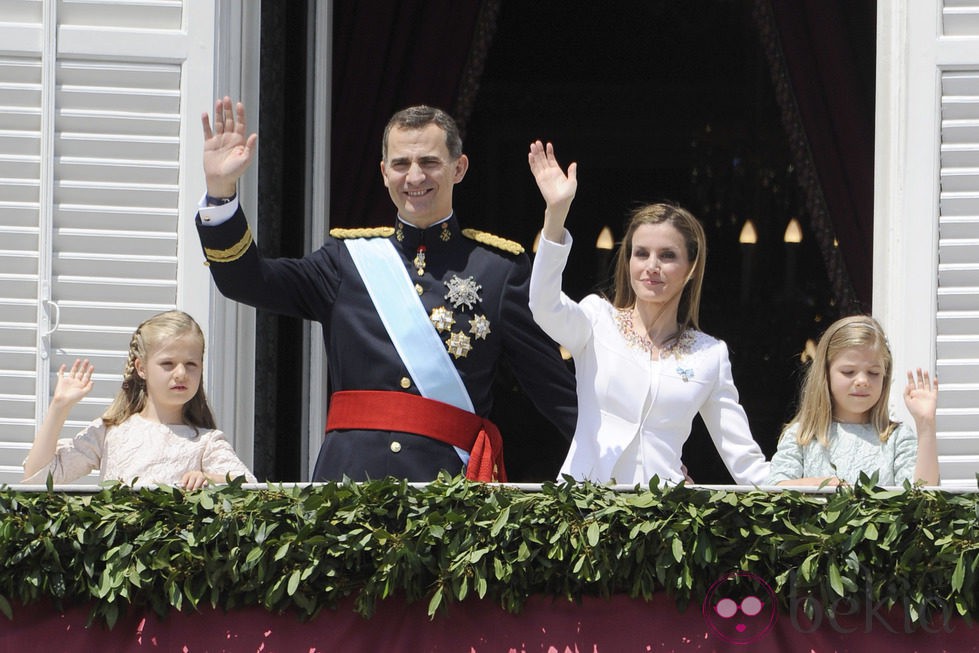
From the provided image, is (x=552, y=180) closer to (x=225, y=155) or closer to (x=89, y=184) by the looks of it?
(x=225, y=155)

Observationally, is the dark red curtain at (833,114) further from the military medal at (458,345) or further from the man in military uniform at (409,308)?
the military medal at (458,345)

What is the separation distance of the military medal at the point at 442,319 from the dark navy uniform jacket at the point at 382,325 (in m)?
0.01

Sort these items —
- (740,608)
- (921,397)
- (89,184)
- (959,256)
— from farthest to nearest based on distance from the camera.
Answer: (89,184), (959,256), (921,397), (740,608)

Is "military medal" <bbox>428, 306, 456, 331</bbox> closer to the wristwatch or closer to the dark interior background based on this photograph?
the wristwatch

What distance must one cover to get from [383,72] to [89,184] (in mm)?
2143

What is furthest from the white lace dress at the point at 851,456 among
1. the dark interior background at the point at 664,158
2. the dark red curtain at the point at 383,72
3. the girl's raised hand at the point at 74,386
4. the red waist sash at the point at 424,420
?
the dark interior background at the point at 664,158

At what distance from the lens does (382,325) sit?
13.8 feet

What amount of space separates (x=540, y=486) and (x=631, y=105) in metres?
4.53

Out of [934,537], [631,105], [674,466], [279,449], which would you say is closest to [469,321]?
[674,466]

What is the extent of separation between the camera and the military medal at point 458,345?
13.8 ft

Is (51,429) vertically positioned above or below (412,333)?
below

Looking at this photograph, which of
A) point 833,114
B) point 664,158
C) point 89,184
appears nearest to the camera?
point 89,184

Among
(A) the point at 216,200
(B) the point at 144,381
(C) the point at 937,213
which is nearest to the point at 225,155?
(A) the point at 216,200

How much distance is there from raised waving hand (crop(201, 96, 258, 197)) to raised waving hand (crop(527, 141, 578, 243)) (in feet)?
2.19
